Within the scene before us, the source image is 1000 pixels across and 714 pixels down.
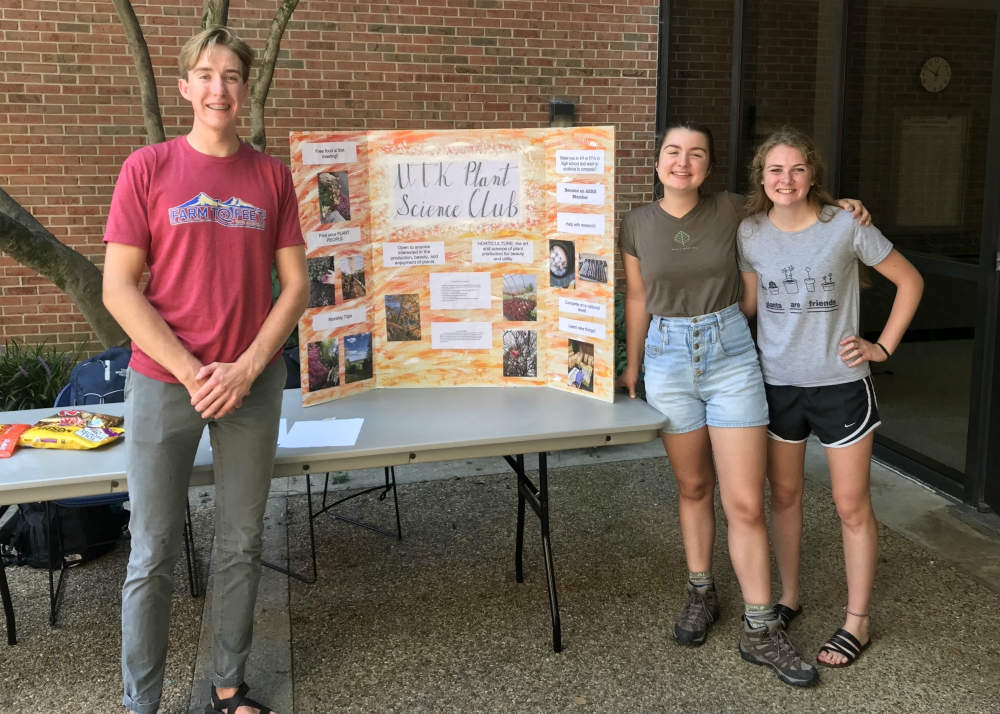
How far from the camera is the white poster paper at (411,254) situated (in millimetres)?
3553

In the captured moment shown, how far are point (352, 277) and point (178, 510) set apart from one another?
1.21 meters

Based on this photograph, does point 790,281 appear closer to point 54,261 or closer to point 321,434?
point 321,434

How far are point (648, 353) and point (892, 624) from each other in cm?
143

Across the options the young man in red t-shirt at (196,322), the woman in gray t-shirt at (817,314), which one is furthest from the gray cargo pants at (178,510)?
the woman in gray t-shirt at (817,314)

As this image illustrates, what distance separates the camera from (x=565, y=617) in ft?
11.5

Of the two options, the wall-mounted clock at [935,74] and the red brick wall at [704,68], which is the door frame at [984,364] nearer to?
the wall-mounted clock at [935,74]

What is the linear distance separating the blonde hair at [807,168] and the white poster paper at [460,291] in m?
1.09

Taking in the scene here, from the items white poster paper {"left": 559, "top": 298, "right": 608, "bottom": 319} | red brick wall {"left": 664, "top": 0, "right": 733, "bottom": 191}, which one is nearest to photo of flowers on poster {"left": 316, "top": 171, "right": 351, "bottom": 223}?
white poster paper {"left": 559, "top": 298, "right": 608, "bottom": 319}

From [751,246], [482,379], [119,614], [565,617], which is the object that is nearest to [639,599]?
[565,617]

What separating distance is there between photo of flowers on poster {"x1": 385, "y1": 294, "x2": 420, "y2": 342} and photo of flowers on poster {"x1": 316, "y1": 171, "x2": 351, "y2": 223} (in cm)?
38

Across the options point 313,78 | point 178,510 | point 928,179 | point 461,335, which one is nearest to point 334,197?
point 461,335

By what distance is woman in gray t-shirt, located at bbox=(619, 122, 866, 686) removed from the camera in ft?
9.73

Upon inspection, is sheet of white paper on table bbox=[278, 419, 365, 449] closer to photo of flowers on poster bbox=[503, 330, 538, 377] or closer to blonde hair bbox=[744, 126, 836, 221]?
photo of flowers on poster bbox=[503, 330, 538, 377]

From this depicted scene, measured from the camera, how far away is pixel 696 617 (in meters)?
3.29
